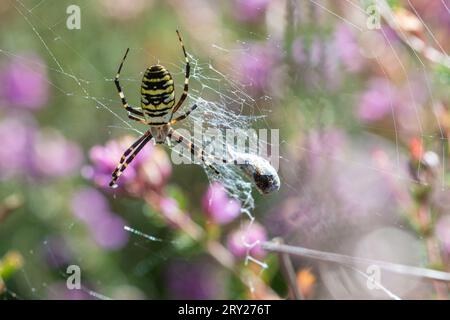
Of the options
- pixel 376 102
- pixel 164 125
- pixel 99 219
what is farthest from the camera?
pixel 99 219

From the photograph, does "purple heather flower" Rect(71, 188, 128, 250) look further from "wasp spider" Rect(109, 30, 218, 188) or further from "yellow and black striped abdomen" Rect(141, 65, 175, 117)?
"yellow and black striped abdomen" Rect(141, 65, 175, 117)

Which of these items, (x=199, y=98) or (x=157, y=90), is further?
(x=199, y=98)

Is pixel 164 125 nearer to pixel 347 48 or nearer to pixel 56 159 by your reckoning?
pixel 347 48

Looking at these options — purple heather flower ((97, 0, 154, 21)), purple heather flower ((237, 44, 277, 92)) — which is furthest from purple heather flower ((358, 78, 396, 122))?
purple heather flower ((97, 0, 154, 21))

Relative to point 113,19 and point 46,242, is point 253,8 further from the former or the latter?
point 46,242

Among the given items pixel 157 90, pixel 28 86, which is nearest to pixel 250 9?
pixel 157 90

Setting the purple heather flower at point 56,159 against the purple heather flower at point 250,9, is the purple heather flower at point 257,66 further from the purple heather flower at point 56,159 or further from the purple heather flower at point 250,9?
the purple heather flower at point 56,159

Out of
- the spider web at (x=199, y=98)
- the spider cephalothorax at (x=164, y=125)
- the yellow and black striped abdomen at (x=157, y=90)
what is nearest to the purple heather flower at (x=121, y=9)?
the spider web at (x=199, y=98)
